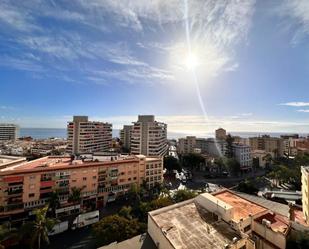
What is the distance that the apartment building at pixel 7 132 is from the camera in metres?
154

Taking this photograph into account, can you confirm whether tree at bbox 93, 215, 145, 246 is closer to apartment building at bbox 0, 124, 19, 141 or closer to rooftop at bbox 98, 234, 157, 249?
rooftop at bbox 98, 234, 157, 249

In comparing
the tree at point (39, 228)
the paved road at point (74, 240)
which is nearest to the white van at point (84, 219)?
the paved road at point (74, 240)

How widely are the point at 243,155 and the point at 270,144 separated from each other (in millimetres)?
31453

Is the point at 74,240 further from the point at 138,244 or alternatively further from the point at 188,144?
the point at 188,144

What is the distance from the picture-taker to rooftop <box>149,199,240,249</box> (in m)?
17.5

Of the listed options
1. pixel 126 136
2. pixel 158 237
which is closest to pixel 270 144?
pixel 126 136

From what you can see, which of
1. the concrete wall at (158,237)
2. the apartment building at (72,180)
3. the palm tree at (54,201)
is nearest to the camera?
the concrete wall at (158,237)

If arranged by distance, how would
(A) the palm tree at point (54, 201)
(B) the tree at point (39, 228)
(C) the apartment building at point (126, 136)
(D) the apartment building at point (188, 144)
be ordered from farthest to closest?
(C) the apartment building at point (126, 136), (D) the apartment building at point (188, 144), (A) the palm tree at point (54, 201), (B) the tree at point (39, 228)

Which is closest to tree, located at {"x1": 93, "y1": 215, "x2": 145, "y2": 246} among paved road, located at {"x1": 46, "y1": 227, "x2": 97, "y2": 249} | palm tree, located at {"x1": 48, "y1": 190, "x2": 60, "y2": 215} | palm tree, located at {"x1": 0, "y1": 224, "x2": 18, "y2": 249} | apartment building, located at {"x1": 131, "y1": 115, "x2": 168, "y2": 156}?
paved road, located at {"x1": 46, "y1": 227, "x2": 97, "y2": 249}

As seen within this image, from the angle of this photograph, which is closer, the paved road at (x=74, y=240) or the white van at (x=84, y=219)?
the paved road at (x=74, y=240)

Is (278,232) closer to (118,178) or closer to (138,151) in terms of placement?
(118,178)

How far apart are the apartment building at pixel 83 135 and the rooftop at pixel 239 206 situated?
6733 cm

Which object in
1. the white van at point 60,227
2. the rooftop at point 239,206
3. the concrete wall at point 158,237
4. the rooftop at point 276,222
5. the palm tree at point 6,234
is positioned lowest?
the white van at point 60,227

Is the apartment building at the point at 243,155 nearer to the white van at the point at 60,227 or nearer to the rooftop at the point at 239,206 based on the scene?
the rooftop at the point at 239,206
